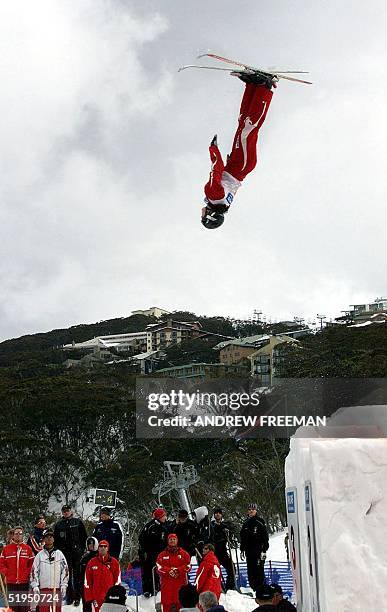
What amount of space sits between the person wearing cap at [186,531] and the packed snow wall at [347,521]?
488 centimetres

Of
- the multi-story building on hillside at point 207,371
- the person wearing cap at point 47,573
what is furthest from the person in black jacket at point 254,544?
the multi-story building on hillside at point 207,371

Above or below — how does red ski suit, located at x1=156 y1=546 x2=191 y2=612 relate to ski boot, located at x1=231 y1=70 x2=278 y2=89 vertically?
below

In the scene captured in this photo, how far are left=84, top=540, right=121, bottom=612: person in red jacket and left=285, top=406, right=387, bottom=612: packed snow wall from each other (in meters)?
4.32

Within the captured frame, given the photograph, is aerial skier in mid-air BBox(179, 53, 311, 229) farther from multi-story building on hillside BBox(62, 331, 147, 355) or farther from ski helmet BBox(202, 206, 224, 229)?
multi-story building on hillside BBox(62, 331, 147, 355)

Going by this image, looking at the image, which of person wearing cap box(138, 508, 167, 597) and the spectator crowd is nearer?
the spectator crowd

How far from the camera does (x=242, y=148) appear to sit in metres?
9.02

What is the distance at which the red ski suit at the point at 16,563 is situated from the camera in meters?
8.80

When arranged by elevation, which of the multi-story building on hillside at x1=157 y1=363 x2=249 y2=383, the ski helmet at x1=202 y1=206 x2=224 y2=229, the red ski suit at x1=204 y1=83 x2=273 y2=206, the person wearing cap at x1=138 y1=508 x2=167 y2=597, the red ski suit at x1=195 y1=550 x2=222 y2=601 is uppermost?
the multi-story building on hillside at x1=157 y1=363 x2=249 y2=383

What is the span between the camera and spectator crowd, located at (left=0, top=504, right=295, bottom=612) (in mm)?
8336

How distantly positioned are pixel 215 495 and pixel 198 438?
25.9 ft

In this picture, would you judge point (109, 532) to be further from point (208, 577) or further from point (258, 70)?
point (258, 70)

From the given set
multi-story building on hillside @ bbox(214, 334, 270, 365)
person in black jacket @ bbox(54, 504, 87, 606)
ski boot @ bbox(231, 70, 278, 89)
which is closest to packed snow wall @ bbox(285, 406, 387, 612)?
ski boot @ bbox(231, 70, 278, 89)

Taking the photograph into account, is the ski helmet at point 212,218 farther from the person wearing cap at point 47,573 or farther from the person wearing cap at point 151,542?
the person wearing cap at point 47,573

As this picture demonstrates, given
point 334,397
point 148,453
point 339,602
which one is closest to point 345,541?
point 339,602
